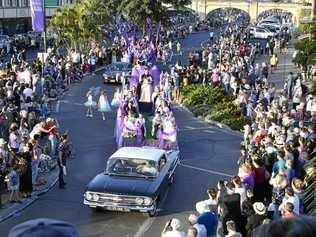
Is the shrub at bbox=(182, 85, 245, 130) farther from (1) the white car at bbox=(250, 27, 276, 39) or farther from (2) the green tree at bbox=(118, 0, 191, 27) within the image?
(1) the white car at bbox=(250, 27, 276, 39)


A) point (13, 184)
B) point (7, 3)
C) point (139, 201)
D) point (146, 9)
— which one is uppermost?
point (7, 3)

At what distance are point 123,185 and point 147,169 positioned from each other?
36.8 inches

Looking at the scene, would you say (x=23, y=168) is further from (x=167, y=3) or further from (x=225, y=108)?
(x=167, y=3)

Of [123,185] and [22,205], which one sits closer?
[123,185]

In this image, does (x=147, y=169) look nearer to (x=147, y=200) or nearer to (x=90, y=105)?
(x=147, y=200)

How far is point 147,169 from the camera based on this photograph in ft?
47.4

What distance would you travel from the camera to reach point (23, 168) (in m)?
14.8

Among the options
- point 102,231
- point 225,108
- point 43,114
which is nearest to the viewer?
point 102,231

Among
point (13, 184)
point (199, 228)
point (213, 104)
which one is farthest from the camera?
point (213, 104)

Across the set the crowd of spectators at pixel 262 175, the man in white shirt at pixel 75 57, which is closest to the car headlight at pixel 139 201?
the crowd of spectators at pixel 262 175

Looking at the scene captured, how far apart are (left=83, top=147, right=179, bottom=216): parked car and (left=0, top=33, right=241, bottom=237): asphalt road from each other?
353mm

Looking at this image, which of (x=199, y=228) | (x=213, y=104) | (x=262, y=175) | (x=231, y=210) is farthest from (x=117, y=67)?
(x=199, y=228)

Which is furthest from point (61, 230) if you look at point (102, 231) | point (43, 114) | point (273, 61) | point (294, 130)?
point (273, 61)

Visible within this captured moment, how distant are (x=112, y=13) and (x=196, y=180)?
103ft
